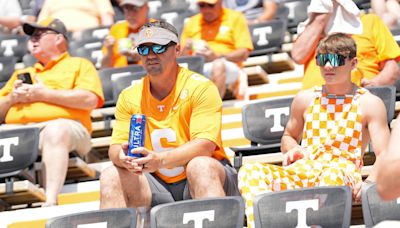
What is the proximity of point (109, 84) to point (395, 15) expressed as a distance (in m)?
2.43

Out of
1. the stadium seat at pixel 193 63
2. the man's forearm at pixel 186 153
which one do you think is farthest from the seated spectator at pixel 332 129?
the stadium seat at pixel 193 63

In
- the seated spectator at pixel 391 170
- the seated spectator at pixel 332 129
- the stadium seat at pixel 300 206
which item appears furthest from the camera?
the seated spectator at pixel 332 129

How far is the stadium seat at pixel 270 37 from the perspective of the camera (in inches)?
352

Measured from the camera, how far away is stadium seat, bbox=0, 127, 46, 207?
21.4 ft

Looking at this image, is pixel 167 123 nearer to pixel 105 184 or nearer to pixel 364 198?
pixel 105 184

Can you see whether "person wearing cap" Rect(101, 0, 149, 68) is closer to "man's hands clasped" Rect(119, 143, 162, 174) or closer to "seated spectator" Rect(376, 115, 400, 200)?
"man's hands clasped" Rect(119, 143, 162, 174)

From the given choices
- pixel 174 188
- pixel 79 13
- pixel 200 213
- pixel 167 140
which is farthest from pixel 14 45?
pixel 200 213

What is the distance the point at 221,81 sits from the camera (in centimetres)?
764

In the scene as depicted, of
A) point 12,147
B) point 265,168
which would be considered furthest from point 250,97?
point 265,168

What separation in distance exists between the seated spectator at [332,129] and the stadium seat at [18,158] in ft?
5.42

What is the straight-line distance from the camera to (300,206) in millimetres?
4805

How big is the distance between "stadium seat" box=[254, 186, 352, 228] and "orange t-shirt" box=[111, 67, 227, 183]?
2.36ft

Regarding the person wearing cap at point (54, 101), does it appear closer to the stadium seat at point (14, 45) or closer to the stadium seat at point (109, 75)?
the stadium seat at point (109, 75)

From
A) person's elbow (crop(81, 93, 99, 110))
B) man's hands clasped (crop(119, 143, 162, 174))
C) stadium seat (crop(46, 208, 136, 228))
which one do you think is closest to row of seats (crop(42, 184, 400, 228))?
stadium seat (crop(46, 208, 136, 228))
